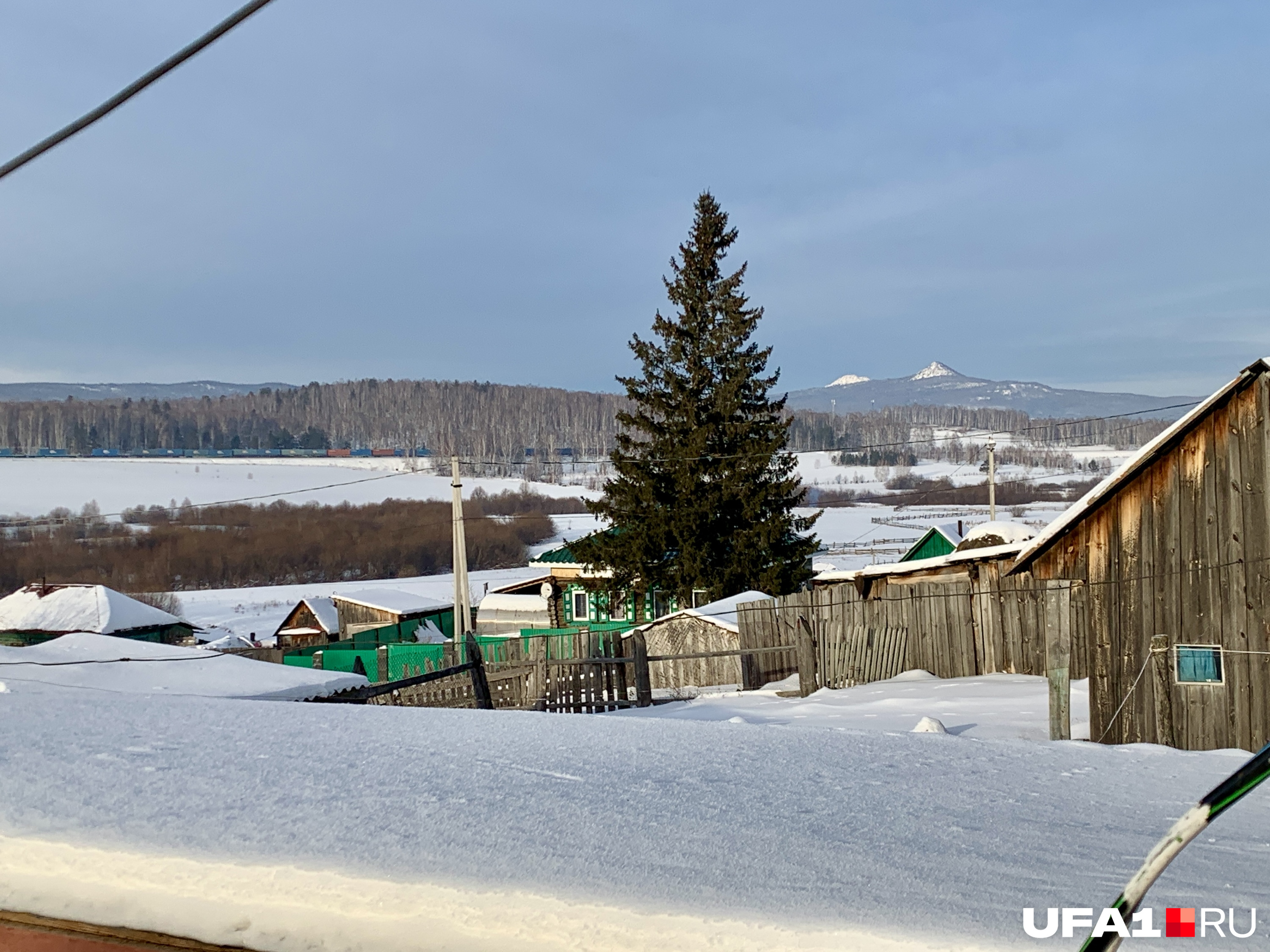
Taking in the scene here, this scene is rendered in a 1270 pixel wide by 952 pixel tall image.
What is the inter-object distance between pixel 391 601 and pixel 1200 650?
42132 mm

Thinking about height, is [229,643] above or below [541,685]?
below

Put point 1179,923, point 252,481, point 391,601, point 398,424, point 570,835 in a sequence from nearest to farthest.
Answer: point 1179,923 < point 570,835 < point 391,601 < point 252,481 < point 398,424

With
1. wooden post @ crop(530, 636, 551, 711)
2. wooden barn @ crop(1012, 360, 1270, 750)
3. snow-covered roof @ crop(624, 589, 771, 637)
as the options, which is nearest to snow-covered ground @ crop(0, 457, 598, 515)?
snow-covered roof @ crop(624, 589, 771, 637)

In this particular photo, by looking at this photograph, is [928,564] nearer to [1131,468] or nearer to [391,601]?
[1131,468]

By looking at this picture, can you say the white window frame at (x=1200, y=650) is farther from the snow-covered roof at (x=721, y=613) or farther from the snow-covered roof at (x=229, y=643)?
the snow-covered roof at (x=229, y=643)

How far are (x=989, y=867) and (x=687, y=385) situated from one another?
34043mm

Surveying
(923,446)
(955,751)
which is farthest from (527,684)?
(923,446)

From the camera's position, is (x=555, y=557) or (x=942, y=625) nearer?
(x=942, y=625)

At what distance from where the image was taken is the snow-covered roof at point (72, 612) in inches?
1587

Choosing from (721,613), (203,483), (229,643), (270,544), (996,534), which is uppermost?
(203,483)

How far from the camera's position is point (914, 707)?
44.2ft

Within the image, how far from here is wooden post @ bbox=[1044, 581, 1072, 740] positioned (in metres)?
9.79

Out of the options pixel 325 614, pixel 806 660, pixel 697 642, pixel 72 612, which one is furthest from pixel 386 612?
pixel 806 660

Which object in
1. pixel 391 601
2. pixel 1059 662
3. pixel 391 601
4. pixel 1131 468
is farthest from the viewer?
pixel 391 601
